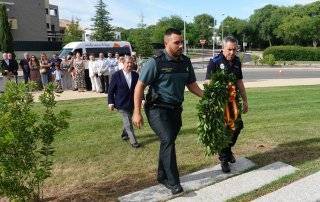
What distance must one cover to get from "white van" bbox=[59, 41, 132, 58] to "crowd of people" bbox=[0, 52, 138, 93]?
10214 mm

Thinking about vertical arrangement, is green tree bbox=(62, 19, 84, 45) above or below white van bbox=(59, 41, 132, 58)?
above

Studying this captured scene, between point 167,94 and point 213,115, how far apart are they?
787 millimetres

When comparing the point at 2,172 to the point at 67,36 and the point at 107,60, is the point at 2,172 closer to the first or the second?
the point at 107,60

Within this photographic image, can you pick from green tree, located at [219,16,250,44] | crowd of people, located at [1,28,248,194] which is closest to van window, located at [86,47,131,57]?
crowd of people, located at [1,28,248,194]

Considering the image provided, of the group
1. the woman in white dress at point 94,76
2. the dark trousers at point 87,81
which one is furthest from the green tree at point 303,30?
the woman in white dress at point 94,76

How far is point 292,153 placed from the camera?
23.8 feet

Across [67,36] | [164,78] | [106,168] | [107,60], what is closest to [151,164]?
[106,168]

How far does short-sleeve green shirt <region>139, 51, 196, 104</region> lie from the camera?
17.6 feet

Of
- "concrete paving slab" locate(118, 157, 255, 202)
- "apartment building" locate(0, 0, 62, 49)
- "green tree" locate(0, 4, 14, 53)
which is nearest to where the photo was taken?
"concrete paving slab" locate(118, 157, 255, 202)

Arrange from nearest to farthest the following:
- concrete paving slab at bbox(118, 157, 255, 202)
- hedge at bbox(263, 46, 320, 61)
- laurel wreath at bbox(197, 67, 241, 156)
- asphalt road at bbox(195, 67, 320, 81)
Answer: concrete paving slab at bbox(118, 157, 255, 202) → laurel wreath at bbox(197, 67, 241, 156) → asphalt road at bbox(195, 67, 320, 81) → hedge at bbox(263, 46, 320, 61)

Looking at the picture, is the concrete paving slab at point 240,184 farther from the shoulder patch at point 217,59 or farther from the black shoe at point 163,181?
the shoulder patch at point 217,59

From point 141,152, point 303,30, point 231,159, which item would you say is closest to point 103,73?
point 141,152

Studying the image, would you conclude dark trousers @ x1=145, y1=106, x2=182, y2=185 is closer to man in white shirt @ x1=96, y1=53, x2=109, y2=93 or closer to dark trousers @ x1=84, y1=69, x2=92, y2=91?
man in white shirt @ x1=96, y1=53, x2=109, y2=93

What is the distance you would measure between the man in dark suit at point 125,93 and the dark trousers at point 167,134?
258cm
